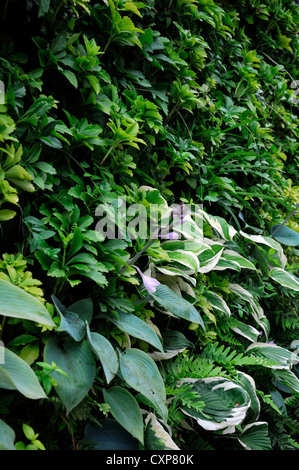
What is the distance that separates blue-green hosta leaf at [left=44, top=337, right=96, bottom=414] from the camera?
32.2 inches

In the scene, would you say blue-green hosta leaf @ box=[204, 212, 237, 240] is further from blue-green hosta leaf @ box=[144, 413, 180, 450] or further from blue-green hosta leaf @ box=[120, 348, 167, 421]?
blue-green hosta leaf @ box=[144, 413, 180, 450]

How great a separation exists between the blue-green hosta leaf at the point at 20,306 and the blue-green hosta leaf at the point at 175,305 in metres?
0.41

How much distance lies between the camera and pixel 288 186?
7.72 feet

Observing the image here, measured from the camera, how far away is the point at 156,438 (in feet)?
3.05

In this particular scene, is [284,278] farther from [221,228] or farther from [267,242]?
[221,228]

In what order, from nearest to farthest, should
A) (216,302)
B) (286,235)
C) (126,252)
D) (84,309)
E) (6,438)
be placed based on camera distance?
(6,438) < (84,309) < (126,252) < (216,302) < (286,235)

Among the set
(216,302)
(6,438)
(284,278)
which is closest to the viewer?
(6,438)

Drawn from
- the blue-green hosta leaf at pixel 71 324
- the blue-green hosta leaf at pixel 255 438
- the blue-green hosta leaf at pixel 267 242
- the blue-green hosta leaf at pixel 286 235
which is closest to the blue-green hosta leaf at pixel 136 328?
the blue-green hosta leaf at pixel 71 324

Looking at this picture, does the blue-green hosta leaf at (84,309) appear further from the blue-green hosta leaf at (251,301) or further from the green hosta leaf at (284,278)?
the green hosta leaf at (284,278)

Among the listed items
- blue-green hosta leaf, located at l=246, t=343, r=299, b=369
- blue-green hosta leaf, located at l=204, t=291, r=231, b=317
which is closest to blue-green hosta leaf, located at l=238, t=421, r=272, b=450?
blue-green hosta leaf, located at l=246, t=343, r=299, b=369

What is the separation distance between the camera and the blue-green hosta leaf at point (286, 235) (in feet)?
6.45

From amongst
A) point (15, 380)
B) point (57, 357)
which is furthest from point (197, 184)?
point (15, 380)

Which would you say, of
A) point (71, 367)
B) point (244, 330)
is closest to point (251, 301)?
Result: point (244, 330)

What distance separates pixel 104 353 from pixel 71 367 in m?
0.08
